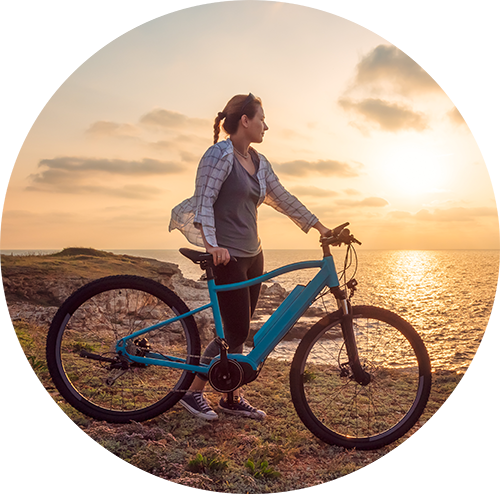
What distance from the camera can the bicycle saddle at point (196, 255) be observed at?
108 inches

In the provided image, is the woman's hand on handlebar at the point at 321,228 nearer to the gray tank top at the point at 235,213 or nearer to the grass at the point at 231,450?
the gray tank top at the point at 235,213

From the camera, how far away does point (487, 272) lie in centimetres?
438

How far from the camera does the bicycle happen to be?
2.78 m

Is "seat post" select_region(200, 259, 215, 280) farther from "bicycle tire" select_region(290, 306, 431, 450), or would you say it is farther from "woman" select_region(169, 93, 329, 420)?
"bicycle tire" select_region(290, 306, 431, 450)

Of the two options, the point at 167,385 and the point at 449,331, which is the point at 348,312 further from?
the point at 449,331

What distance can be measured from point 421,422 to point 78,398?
2525mm

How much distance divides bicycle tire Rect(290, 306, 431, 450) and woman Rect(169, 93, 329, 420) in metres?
0.55

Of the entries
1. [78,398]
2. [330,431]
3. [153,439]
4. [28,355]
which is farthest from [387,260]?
[28,355]

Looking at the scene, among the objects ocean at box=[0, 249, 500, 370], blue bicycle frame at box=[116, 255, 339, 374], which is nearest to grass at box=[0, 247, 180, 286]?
ocean at box=[0, 249, 500, 370]

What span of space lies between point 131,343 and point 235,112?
72.0 inches

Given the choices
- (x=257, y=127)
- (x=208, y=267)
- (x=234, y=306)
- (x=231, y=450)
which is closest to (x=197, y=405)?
(x=231, y=450)

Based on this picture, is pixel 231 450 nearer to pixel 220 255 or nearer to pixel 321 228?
pixel 220 255

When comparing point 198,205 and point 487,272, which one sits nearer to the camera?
point 198,205

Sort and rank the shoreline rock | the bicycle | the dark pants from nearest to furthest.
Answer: the bicycle → the dark pants → the shoreline rock
